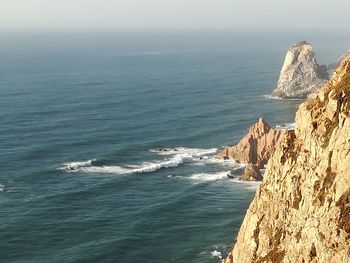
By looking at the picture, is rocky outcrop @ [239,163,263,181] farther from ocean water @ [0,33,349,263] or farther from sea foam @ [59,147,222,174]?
sea foam @ [59,147,222,174]

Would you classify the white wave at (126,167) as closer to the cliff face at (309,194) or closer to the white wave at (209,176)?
the white wave at (209,176)

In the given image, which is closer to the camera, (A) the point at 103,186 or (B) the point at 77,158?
(A) the point at 103,186

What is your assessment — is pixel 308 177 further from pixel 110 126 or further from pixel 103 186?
pixel 110 126

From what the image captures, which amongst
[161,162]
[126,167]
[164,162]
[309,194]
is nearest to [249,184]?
[164,162]

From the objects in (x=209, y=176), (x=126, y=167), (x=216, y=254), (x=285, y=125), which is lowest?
(x=216, y=254)

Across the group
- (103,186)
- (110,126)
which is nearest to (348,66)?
(103,186)

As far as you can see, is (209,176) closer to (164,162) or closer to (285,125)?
(164,162)

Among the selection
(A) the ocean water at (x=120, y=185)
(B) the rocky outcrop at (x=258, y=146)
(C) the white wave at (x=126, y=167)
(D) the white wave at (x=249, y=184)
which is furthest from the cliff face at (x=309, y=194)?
(B) the rocky outcrop at (x=258, y=146)
